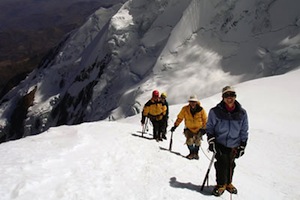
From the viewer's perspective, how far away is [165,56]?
142ft

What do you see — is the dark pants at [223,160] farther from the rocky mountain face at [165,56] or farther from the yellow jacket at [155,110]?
the rocky mountain face at [165,56]

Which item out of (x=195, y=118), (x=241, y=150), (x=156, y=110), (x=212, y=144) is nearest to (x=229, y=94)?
(x=212, y=144)

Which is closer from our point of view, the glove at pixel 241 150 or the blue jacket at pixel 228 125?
the blue jacket at pixel 228 125

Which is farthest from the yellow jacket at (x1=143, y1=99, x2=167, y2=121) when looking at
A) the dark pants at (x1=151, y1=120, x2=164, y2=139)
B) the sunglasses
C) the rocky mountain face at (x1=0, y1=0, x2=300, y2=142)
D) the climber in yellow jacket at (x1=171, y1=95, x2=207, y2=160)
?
the rocky mountain face at (x1=0, y1=0, x2=300, y2=142)

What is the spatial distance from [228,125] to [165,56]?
3623cm

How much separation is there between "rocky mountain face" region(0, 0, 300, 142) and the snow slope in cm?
2092

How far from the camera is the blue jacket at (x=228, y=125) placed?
739 centimetres

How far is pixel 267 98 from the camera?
2234 cm

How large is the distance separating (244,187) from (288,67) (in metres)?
25.6

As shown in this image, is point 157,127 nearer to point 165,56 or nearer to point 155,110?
point 155,110

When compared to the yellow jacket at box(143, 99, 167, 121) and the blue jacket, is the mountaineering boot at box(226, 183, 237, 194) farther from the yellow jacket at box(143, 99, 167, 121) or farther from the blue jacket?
the yellow jacket at box(143, 99, 167, 121)

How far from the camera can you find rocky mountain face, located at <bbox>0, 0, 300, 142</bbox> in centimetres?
3588

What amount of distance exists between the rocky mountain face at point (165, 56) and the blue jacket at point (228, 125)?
25783 millimetres

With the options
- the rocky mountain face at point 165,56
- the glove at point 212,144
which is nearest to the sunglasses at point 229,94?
the glove at point 212,144
